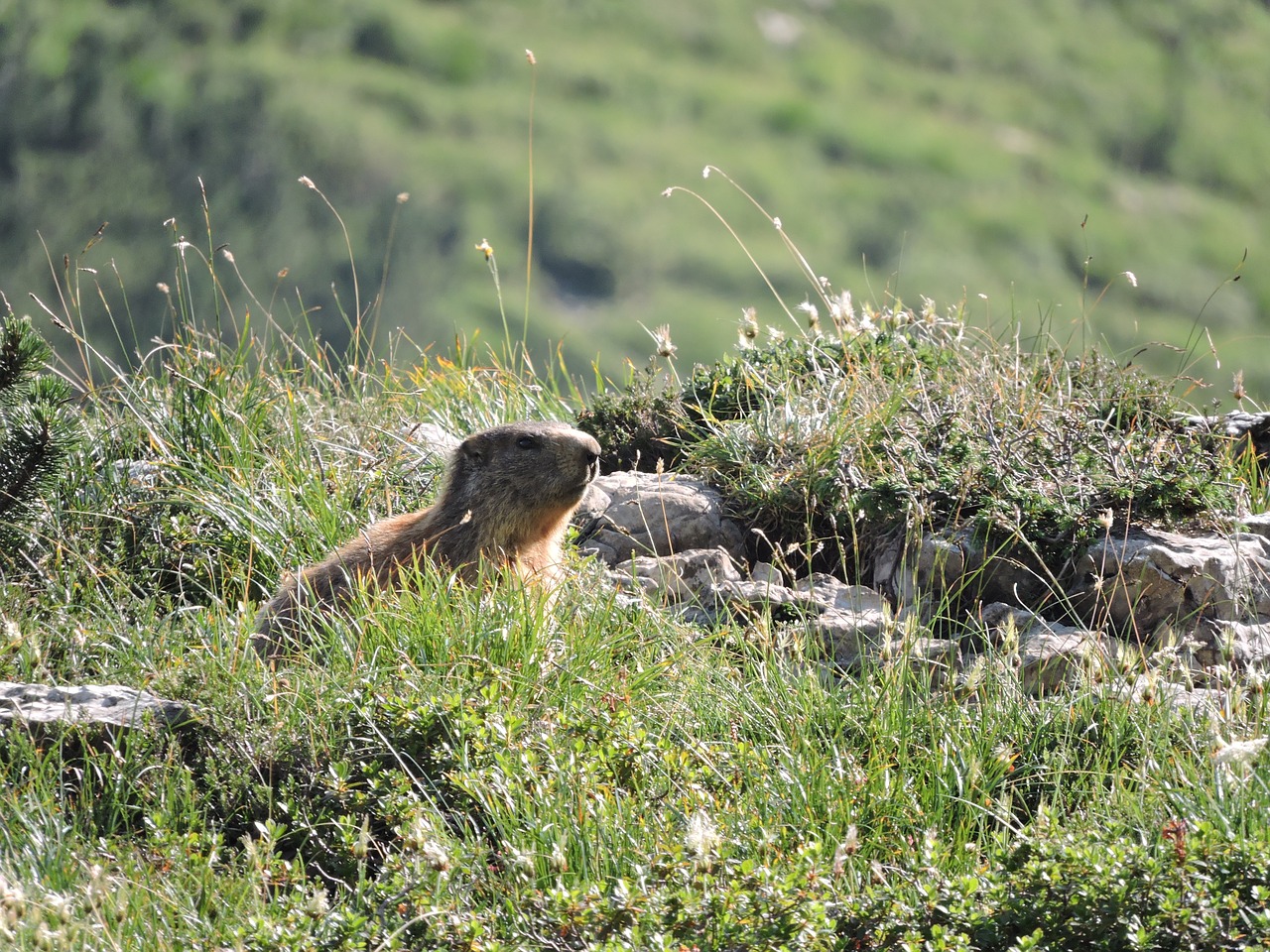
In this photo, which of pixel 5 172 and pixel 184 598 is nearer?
pixel 184 598

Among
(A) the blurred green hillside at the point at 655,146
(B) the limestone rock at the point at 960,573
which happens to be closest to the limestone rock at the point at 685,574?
(B) the limestone rock at the point at 960,573

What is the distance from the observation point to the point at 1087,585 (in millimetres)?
6105

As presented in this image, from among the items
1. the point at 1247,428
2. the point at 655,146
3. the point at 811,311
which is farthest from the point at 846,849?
the point at 655,146

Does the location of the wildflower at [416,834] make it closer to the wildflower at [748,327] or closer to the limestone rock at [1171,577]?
the limestone rock at [1171,577]

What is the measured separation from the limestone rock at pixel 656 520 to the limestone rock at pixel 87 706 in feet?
7.70

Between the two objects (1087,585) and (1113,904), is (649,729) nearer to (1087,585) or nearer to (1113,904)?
(1113,904)

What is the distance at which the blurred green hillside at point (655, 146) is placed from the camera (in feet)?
344

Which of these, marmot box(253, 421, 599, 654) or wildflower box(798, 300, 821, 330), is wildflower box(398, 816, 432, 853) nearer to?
marmot box(253, 421, 599, 654)

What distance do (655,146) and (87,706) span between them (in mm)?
139622

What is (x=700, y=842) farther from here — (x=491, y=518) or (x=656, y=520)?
(x=656, y=520)

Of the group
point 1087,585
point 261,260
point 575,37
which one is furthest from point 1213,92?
point 1087,585

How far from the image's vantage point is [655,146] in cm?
14012

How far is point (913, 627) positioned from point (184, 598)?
12.2 feet

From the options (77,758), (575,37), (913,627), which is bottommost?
(575,37)
